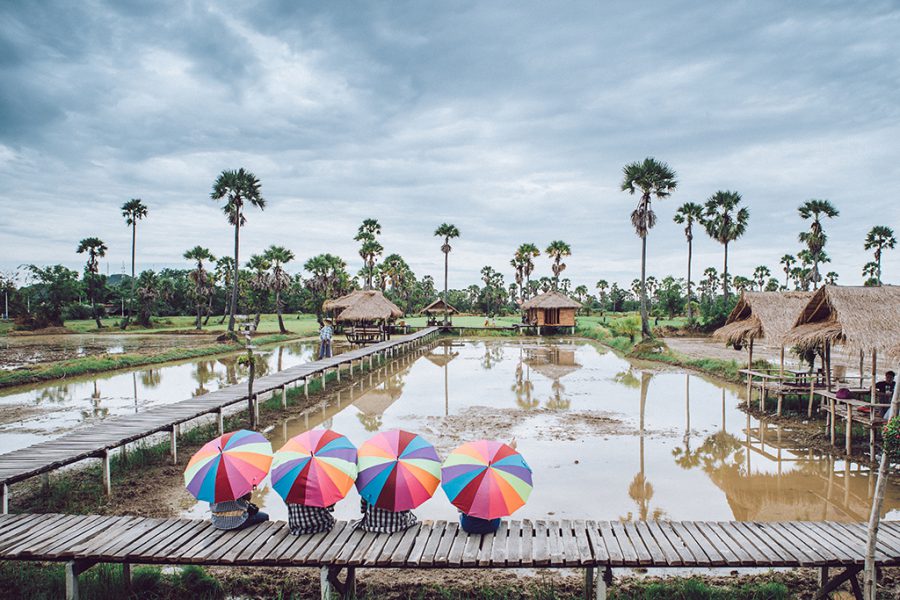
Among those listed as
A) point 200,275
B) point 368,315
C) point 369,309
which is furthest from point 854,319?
point 200,275

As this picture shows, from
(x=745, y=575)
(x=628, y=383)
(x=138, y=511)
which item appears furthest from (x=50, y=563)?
(x=628, y=383)

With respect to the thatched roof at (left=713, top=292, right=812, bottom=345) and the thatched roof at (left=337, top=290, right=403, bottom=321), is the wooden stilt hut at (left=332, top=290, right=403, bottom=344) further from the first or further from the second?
the thatched roof at (left=713, top=292, right=812, bottom=345)

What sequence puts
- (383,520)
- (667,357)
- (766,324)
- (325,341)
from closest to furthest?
(383,520) → (766,324) → (325,341) → (667,357)

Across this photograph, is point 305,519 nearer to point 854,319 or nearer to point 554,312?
point 854,319

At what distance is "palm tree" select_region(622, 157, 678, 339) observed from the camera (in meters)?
31.3

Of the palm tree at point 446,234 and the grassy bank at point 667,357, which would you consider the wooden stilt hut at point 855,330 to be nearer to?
the grassy bank at point 667,357

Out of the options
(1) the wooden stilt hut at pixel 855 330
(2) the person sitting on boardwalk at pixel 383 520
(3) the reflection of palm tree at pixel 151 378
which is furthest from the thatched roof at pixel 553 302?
(2) the person sitting on boardwalk at pixel 383 520

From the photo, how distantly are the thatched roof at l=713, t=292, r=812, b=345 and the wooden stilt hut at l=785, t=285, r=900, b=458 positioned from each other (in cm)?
150

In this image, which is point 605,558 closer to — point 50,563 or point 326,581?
point 326,581

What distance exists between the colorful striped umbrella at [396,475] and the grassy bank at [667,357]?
16.1m

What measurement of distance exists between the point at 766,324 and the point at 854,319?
3662mm

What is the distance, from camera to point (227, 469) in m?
5.11

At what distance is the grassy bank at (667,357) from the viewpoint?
757 inches

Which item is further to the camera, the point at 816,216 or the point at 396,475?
the point at 816,216
